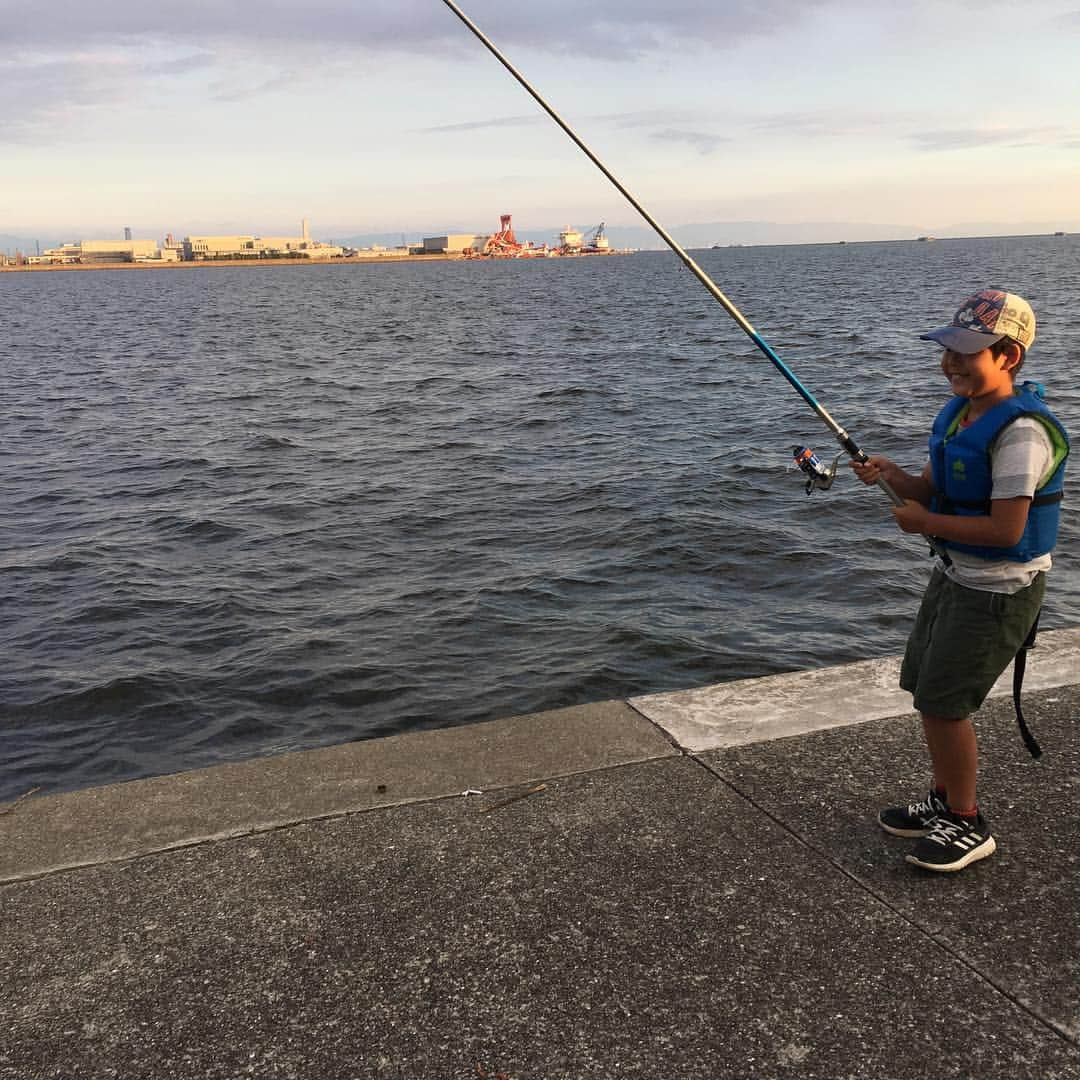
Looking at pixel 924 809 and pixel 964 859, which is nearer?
pixel 964 859

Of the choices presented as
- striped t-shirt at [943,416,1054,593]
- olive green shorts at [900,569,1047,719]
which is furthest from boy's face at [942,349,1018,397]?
olive green shorts at [900,569,1047,719]

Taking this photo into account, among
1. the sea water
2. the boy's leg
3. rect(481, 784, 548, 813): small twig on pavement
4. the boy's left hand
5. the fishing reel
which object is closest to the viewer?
the boy's left hand

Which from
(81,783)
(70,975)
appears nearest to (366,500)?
(81,783)

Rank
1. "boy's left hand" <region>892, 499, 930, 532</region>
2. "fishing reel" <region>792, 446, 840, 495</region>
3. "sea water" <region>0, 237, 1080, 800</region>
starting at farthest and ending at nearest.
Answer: "sea water" <region>0, 237, 1080, 800</region> → "fishing reel" <region>792, 446, 840, 495</region> → "boy's left hand" <region>892, 499, 930, 532</region>

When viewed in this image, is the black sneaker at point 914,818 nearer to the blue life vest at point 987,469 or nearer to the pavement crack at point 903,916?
the pavement crack at point 903,916

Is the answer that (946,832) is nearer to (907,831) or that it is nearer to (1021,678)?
(907,831)

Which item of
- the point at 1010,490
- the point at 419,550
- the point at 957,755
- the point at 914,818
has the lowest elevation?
the point at 419,550

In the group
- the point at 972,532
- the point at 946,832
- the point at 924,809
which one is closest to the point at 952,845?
the point at 946,832

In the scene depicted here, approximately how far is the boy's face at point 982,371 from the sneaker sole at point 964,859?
Result: 1.18 meters

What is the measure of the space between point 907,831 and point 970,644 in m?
0.56

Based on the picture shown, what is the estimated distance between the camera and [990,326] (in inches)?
108

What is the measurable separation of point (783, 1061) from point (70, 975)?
1.63m

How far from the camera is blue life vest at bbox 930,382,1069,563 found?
107 inches

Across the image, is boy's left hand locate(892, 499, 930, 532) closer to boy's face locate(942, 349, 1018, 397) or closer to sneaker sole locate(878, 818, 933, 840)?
boy's face locate(942, 349, 1018, 397)
